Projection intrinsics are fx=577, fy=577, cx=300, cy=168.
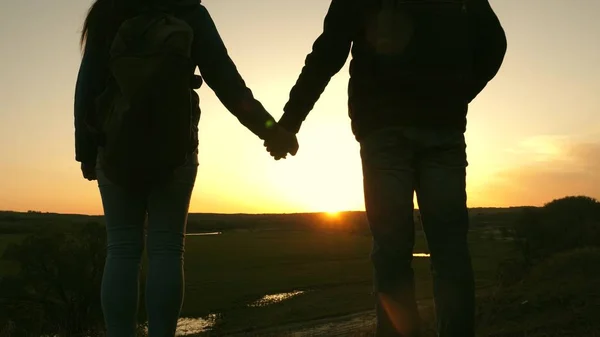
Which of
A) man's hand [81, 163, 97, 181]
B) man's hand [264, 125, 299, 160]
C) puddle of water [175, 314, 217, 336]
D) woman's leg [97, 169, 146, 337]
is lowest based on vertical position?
puddle of water [175, 314, 217, 336]

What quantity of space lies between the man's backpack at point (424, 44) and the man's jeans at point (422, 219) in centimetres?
27

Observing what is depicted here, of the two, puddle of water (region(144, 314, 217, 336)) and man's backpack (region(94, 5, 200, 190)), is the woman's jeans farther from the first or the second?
puddle of water (region(144, 314, 217, 336))

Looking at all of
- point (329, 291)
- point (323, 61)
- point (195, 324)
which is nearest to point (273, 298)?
point (329, 291)

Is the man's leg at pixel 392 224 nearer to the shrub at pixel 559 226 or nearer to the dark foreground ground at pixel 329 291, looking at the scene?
the dark foreground ground at pixel 329 291

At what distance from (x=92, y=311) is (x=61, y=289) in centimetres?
195

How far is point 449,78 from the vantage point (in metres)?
2.89

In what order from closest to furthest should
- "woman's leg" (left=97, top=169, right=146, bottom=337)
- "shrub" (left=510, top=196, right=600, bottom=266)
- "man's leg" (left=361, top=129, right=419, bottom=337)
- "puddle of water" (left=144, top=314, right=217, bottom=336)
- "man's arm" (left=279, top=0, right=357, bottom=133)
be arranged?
"woman's leg" (left=97, top=169, right=146, bottom=337) < "man's leg" (left=361, top=129, right=419, bottom=337) < "man's arm" (left=279, top=0, right=357, bottom=133) < "shrub" (left=510, top=196, right=600, bottom=266) < "puddle of water" (left=144, top=314, right=217, bottom=336)

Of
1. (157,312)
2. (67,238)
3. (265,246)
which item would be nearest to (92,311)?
(67,238)

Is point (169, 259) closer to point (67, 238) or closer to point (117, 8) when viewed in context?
point (117, 8)

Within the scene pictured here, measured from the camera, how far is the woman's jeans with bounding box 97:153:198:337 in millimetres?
2629

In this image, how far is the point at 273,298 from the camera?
144ft

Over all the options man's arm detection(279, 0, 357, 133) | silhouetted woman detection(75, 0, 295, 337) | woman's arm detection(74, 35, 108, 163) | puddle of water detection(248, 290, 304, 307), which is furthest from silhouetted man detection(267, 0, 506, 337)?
puddle of water detection(248, 290, 304, 307)

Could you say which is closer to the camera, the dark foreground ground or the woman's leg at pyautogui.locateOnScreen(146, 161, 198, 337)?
the woman's leg at pyautogui.locateOnScreen(146, 161, 198, 337)

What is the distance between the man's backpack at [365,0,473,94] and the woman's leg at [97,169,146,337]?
139cm
